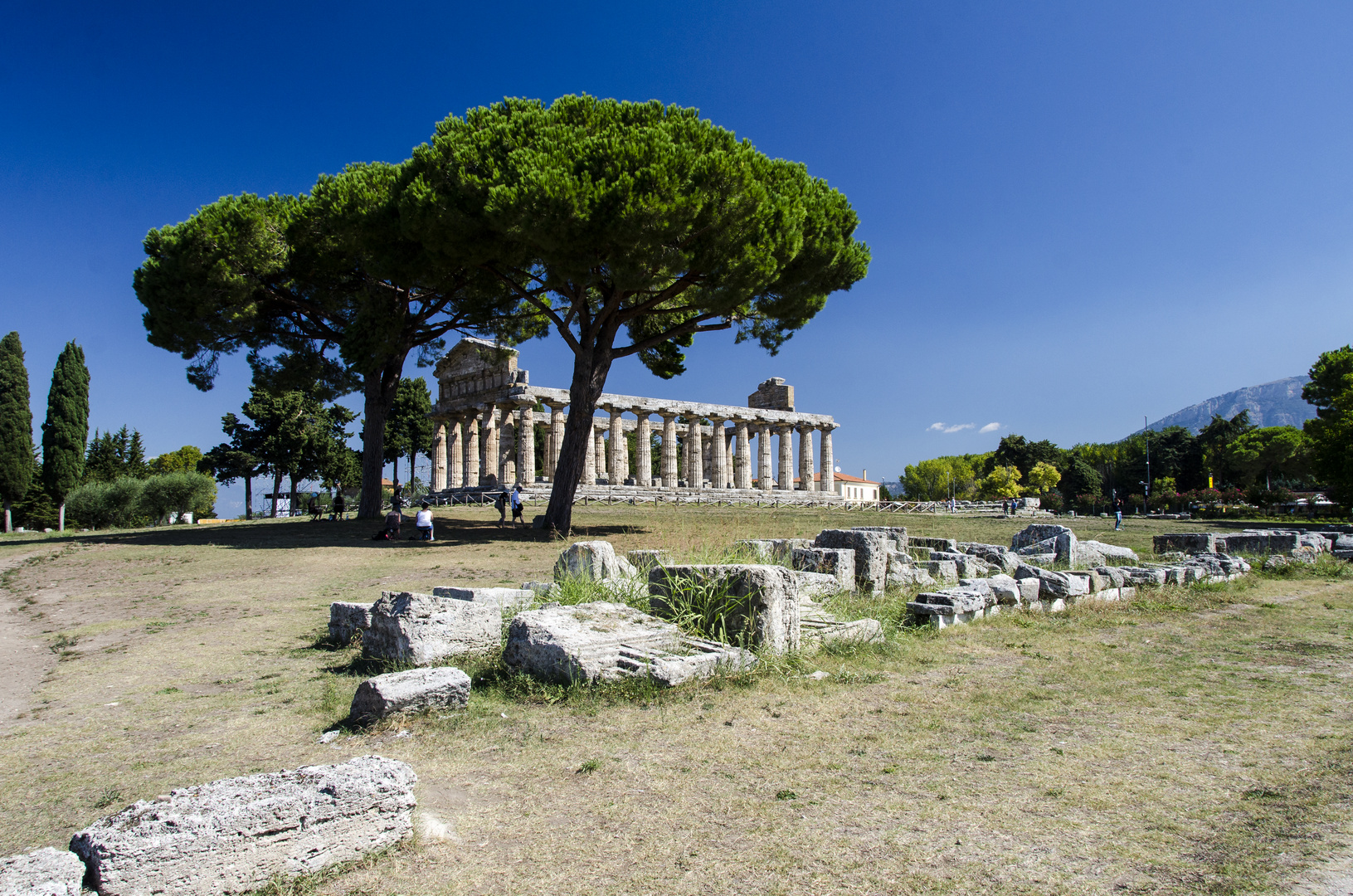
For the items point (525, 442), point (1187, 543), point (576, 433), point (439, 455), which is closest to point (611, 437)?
point (525, 442)

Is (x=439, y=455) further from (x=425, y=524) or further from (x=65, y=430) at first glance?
(x=425, y=524)

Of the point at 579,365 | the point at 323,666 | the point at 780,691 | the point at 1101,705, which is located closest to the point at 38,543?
the point at 579,365

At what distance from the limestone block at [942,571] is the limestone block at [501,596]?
21.3 feet

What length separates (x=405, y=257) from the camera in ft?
66.7

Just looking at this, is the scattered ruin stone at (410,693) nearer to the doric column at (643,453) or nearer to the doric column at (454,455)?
the doric column at (643,453)

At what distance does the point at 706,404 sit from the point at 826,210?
3058cm

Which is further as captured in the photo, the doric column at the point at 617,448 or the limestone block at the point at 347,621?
the doric column at the point at 617,448

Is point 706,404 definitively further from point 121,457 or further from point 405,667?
point 405,667

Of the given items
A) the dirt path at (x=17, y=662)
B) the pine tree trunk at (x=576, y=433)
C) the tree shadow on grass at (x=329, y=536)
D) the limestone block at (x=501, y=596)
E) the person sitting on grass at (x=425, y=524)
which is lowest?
the dirt path at (x=17, y=662)

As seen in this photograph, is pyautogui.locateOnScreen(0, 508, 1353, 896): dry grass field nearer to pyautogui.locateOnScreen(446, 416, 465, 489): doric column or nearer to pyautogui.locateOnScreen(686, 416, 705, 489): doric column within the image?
pyautogui.locateOnScreen(446, 416, 465, 489): doric column

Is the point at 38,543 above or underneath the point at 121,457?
underneath

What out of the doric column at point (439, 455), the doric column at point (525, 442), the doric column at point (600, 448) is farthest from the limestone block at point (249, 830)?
the doric column at point (600, 448)

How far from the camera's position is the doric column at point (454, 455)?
49.5 metres

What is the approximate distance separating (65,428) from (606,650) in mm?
44300
